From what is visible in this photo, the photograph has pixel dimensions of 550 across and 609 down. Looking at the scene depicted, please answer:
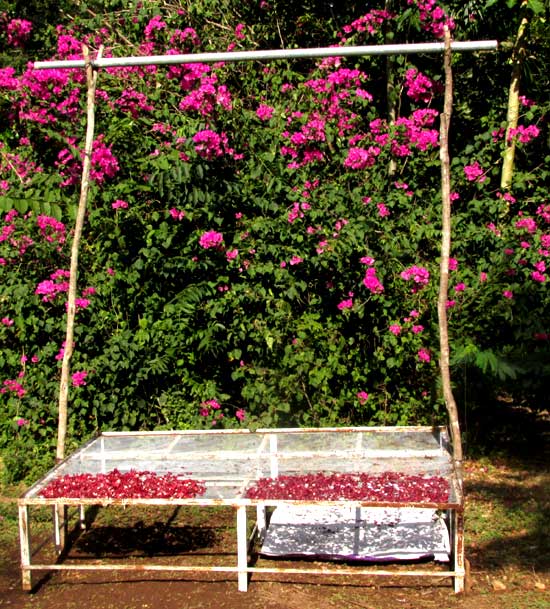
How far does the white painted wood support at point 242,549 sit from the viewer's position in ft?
14.1

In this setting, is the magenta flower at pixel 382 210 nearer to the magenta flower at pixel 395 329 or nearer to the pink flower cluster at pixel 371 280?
the pink flower cluster at pixel 371 280

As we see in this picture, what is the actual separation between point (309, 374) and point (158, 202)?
1.82 meters

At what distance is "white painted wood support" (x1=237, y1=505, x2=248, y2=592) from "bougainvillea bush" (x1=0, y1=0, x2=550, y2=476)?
2.09 meters

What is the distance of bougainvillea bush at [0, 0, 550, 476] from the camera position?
6.37 metres

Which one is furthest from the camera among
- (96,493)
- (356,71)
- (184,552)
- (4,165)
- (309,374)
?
Result: (4,165)

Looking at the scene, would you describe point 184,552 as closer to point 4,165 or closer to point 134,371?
point 134,371

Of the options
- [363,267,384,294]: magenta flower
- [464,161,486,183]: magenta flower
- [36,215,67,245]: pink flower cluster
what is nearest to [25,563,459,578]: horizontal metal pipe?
[363,267,384,294]: magenta flower

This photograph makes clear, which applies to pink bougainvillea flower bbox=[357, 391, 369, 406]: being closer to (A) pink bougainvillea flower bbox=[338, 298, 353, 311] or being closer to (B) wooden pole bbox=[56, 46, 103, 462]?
(A) pink bougainvillea flower bbox=[338, 298, 353, 311]

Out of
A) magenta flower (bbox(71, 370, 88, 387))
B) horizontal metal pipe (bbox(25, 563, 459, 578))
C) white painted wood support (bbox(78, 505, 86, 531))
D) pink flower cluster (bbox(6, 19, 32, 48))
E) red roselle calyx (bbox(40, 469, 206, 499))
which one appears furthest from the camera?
pink flower cluster (bbox(6, 19, 32, 48))

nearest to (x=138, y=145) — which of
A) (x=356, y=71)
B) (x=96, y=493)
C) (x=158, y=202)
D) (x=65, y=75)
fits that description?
(x=158, y=202)

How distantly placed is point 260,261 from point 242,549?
8.81 feet

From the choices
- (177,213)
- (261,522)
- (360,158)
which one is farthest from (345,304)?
(261,522)

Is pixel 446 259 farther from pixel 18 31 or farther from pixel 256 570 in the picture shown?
pixel 18 31

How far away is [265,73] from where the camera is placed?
720 cm
